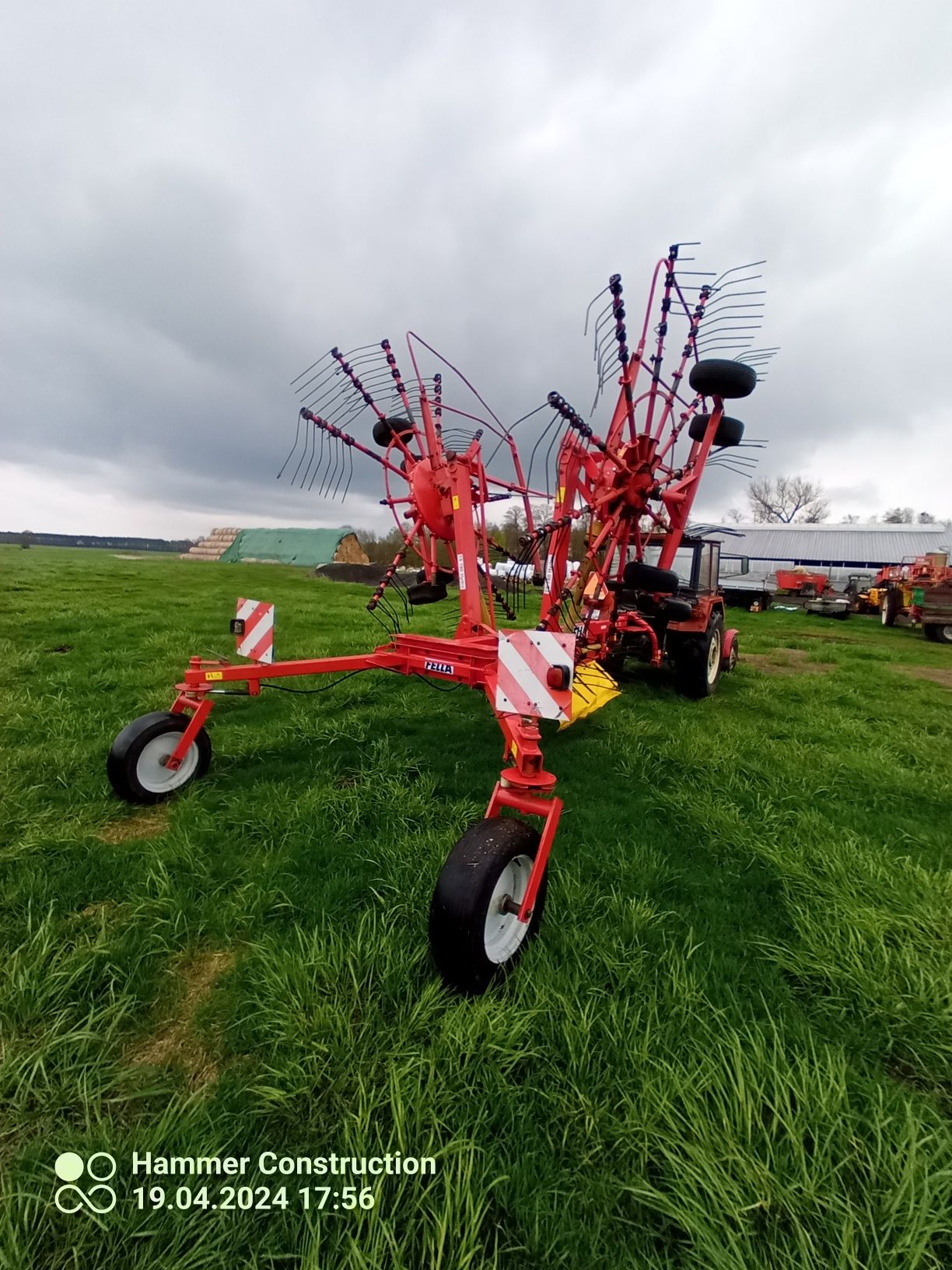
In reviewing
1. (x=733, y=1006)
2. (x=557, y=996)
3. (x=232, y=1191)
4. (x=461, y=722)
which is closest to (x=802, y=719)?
(x=461, y=722)

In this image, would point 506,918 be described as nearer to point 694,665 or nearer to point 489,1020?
point 489,1020

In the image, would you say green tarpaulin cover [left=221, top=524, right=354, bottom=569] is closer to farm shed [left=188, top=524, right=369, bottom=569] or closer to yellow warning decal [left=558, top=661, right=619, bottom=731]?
farm shed [left=188, top=524, right=369, bottom=569]

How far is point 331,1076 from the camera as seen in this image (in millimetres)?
1827

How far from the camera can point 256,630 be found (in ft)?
13.9

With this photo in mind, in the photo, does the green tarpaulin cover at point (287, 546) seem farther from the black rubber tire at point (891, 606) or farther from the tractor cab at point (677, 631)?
the tractor cab at point (677, 631)

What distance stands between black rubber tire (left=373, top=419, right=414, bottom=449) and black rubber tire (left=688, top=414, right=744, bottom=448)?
3691 millimetres

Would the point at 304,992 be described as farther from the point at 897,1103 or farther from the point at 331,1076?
the point at 897,1103

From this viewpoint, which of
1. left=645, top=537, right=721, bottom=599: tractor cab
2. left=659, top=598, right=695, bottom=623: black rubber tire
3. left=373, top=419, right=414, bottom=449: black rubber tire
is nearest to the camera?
left=373, top=419, right=414, bottom=449: black rubber tire

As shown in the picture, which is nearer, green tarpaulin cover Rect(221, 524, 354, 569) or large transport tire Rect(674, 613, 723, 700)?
large transport tire Rect(674, 613, 723, 700)

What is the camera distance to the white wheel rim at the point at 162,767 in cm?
379

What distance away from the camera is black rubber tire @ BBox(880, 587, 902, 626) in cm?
1958

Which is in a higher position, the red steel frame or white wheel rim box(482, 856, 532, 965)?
the red steel frame

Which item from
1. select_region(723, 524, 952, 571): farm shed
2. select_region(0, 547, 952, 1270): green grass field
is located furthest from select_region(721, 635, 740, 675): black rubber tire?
select_region(723, 524, 952, 571): farm shed

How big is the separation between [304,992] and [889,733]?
6.24m
